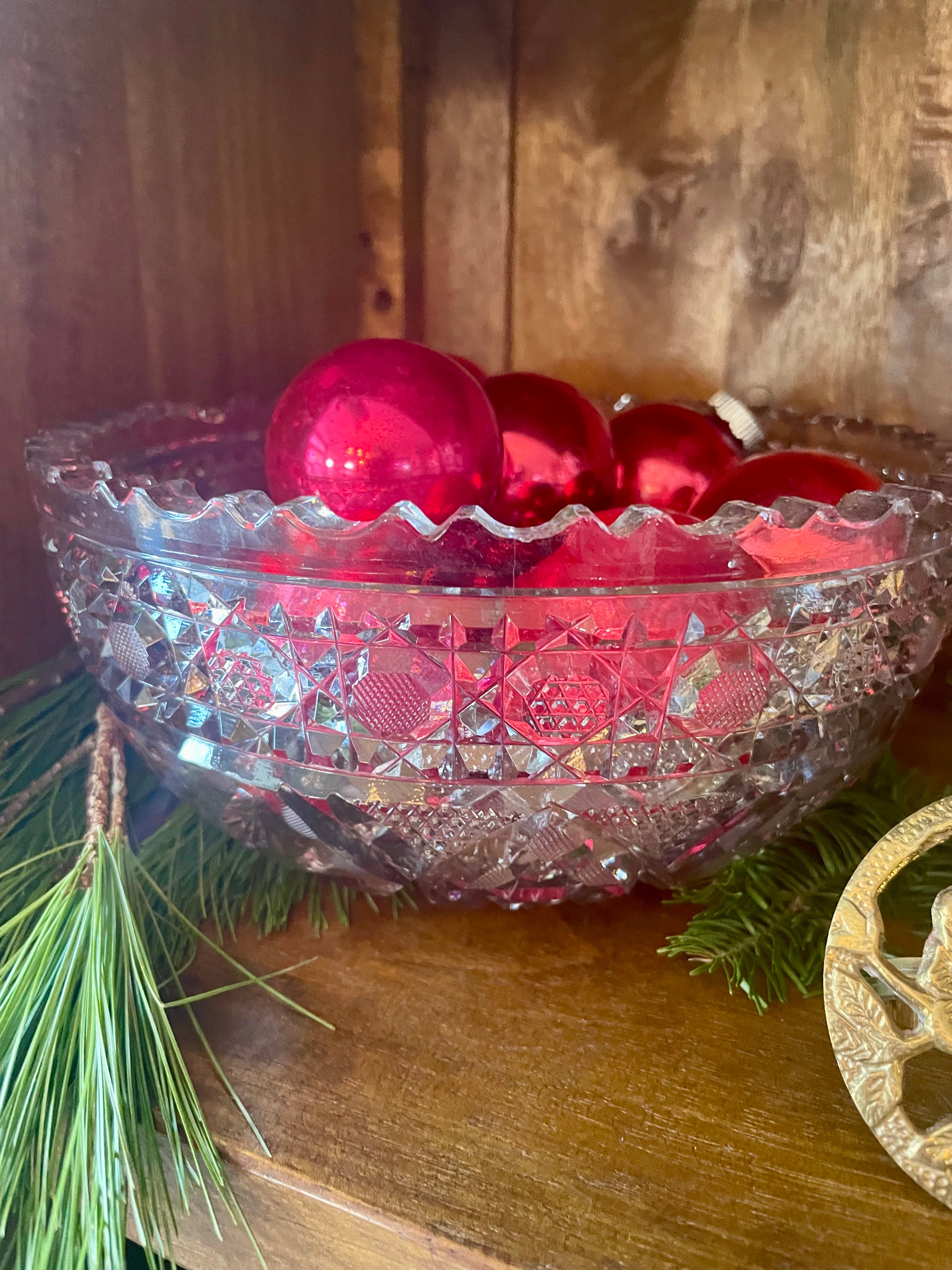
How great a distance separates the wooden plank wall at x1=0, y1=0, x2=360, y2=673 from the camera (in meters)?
0.41

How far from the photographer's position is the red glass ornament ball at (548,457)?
1.21ft

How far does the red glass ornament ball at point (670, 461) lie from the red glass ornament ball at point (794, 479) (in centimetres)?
5

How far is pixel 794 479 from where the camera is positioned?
347 mm

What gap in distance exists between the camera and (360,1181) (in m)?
0.24


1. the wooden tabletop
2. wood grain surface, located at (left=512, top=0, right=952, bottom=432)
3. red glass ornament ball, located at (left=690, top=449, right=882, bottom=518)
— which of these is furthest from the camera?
wood grain surface, located at (left=512, top=0, right=952, bottom=432)

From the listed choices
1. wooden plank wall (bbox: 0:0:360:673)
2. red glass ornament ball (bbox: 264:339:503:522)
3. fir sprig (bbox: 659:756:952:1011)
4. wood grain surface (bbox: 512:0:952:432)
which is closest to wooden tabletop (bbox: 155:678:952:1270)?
fir sprig (bbox: 659:756:952:1011)

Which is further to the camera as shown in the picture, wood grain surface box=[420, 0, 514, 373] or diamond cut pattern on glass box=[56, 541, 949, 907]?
wood grain surface box=[420, 0, 514, 373]

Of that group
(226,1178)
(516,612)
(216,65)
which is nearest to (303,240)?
(216,65)

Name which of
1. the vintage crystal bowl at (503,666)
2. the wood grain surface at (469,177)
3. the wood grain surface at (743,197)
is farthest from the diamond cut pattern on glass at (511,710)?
the wood grain surface at (469,177)

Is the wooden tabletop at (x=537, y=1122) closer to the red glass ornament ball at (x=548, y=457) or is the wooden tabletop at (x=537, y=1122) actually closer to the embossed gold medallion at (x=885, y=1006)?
the embossed gold medallion at (x=885, y=1006)

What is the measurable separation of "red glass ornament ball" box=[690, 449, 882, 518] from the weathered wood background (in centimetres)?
21

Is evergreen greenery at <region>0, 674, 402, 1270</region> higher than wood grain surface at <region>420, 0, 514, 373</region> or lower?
lower

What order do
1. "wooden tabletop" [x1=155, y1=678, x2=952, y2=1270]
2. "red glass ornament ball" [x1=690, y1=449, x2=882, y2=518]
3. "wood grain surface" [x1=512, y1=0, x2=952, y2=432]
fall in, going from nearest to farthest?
"wooden tabletop" [x1=155, y1=678, x2=952, y2=1270], "red glass ornament ball" [x1=690, y1=449, x2=882, y2=518], "wood grain surface" [x1=512, y1=0, x2=952, y2=432]

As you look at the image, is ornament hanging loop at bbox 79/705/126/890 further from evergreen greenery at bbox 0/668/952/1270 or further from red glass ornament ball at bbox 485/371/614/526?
red glass ornament ball at bbox 485/371/614/526
